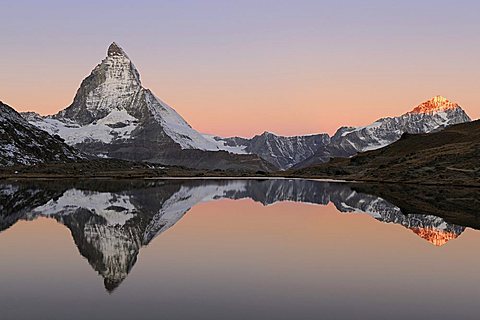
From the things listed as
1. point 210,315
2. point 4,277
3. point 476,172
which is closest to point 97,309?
point 210,315

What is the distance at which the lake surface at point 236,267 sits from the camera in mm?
21953

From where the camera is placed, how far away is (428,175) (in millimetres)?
155250

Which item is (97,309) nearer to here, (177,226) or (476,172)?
(177,226)

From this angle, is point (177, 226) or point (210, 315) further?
point (177, 226)

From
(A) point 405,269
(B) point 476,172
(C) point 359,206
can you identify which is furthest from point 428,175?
(A) point 405,269

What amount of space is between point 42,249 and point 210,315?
20602mm

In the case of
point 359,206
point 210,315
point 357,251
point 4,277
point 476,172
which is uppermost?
point 476,172

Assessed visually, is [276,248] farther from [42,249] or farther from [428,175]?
[428,175]

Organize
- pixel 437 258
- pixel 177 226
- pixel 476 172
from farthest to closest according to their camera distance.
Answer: pixel 476 172 < pixel 177 226 < pixel 437 258

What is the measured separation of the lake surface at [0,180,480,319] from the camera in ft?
72.0

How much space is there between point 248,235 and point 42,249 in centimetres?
1734

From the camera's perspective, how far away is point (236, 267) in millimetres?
30922

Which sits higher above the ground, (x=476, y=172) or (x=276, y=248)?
(x=476, y=172)

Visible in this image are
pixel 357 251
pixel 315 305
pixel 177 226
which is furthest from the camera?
pixel 177 226
